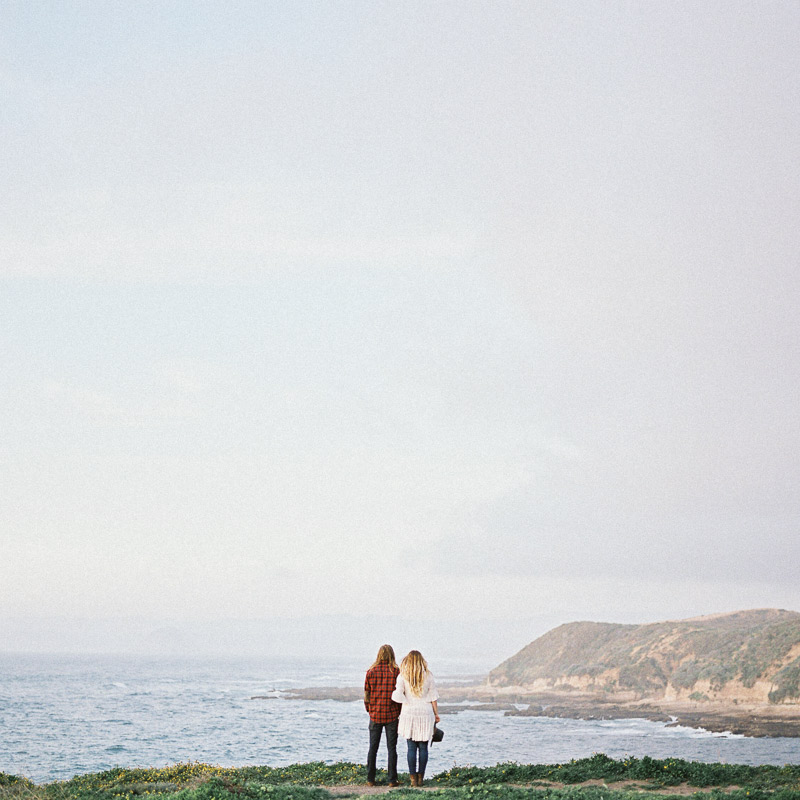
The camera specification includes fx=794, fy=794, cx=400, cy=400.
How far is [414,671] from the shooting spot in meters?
17.0

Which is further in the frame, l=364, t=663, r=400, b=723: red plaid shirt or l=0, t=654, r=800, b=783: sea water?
l=0, t=654, r=800, b=783: sea water

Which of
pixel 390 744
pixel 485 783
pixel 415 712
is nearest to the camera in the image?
pixel 415 712

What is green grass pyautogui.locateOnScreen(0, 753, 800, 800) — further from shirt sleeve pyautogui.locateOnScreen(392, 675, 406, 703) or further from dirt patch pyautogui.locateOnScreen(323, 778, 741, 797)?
shirt sleeve pyautogui.locateOnScreen(392, 675, 406, 703)

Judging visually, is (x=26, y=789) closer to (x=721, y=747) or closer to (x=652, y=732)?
(x=721, y=747)

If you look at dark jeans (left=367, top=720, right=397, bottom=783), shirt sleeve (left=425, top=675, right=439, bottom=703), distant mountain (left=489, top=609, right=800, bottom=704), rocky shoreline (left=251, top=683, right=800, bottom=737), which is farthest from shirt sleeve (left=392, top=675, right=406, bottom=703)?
distant mountain (left=489, top=609, right=800, bottom=704)

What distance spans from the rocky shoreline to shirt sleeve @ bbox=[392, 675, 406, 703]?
1895 inches

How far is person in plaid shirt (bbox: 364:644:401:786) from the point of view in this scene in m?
17.3

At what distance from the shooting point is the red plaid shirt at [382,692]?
17.2m

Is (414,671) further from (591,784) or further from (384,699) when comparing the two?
(591,784)

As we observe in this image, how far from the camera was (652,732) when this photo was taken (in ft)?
199

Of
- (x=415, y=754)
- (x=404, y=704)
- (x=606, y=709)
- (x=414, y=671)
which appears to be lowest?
(x=606, y=709)

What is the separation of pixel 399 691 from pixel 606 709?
68.5 meters

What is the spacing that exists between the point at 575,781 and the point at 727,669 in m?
66.2

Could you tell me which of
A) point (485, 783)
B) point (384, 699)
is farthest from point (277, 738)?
point (384, 699)
